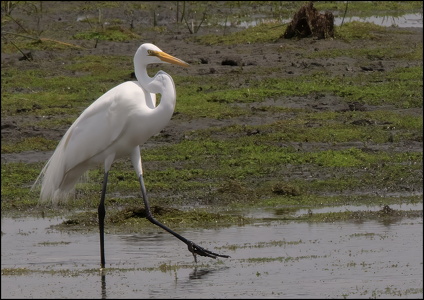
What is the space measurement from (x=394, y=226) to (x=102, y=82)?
10174mm

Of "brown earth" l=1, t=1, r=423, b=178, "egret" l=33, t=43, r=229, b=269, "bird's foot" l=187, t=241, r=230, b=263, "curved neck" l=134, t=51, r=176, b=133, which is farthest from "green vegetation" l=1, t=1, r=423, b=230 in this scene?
"curved neck" l=134, t=51, r=176, b=133

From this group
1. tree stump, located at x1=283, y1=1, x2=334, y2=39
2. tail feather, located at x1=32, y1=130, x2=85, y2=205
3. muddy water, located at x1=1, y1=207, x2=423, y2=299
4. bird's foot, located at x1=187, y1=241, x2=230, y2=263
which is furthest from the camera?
tree stump, located at x1=283, y1=1, x2=334, y2=39

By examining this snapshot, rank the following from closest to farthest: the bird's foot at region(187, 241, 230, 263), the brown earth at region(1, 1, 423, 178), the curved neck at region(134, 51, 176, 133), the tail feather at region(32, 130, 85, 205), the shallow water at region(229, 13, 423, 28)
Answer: the bird's foot at region(187, 241, 230, 263) < the curved neck at region(134, 51, 176, 133) < the tail feather at region(32, 130, 85, 205) < the brown earth at region(1, 1, 423, 178) < the shallow water at region(229, 13, 423, 28)

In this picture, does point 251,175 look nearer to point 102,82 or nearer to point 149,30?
point 102,82

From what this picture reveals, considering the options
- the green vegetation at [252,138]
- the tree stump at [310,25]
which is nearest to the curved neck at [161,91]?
the green vegetation at [252,138]

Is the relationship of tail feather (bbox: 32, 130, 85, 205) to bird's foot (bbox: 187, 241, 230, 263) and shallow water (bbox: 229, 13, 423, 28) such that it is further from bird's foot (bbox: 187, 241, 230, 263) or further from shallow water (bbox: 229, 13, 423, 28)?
shallow water (bbox: 229, 13, 423, 28)

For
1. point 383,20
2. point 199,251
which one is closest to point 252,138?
point 199,251

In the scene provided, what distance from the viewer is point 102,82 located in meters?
20.4

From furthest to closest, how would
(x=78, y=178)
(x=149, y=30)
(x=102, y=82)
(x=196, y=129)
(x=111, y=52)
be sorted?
(x=149, y=30)
(x=111, y=52)
(x=102, y=82)
(x=196, y=129)
(x=78, y=178)

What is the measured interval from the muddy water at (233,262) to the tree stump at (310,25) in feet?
40.1

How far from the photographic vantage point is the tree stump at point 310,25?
23281 millimetres

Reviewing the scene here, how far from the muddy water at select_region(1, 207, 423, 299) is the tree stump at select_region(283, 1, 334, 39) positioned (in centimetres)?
1224

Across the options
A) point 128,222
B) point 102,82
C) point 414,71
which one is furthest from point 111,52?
point 128,222

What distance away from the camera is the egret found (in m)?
10.2
